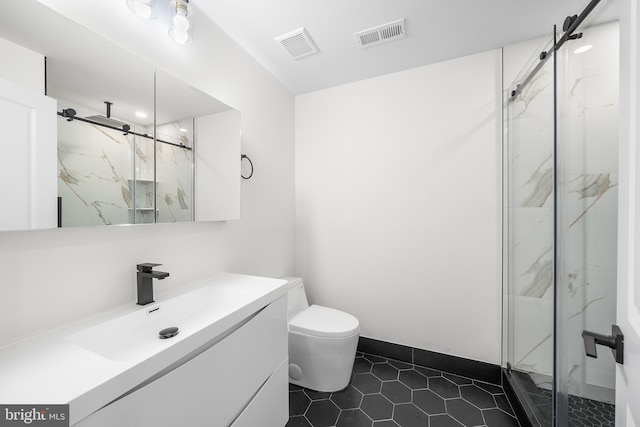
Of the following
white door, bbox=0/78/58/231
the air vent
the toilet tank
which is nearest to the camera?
white door, bbox=0/78/58/231

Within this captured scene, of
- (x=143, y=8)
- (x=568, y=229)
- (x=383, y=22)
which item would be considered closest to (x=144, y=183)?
(x=143, y=8)

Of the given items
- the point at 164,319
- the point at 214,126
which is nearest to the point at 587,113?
the point at 214,126

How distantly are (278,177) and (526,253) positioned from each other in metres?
1.82

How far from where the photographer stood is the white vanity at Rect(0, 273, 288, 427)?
625 mm

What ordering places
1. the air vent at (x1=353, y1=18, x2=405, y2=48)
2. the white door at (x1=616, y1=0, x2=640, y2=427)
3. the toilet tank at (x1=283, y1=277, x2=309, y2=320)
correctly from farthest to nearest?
the toilet tank at (x1=283, y1=277, x2=309, y2=320), the air vent at (x1=353, y1=18, x2=405, y2=48), the white door at (x1=616, y1=0, x2=640, y2=427)

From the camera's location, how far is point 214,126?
1.50 metres

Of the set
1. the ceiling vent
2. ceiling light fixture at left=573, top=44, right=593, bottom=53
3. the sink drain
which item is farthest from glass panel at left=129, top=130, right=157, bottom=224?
ceiling light fixture at left=573, top=44, right=593, bottom=53

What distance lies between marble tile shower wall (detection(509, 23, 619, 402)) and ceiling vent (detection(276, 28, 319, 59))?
4.50 ft

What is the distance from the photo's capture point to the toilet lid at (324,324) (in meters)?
1.70

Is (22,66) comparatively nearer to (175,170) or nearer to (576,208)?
(175,170)

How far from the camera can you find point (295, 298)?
6.84 ft

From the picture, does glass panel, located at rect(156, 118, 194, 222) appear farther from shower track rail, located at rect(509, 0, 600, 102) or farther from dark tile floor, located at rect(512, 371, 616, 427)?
dark tile floor, located at rect(512, 371, 616, 427)

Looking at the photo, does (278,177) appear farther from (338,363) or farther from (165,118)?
(338,363)

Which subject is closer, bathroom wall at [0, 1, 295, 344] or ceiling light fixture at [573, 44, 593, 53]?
bathroom wall at [0, 1, 295, 344]
